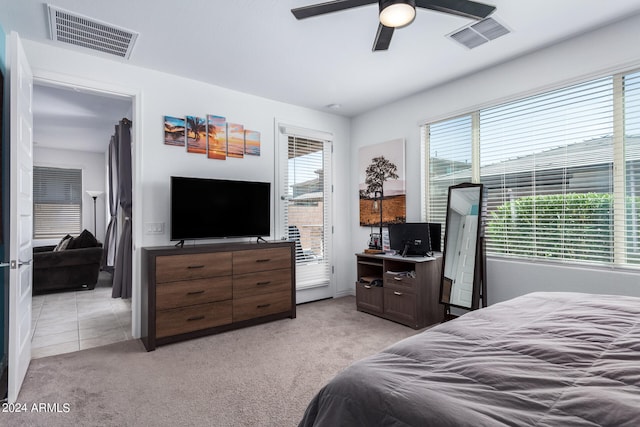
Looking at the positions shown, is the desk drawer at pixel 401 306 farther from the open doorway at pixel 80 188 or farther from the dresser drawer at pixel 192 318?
the open doorway at pixel 80 188

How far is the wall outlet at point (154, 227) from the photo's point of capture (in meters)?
3.31

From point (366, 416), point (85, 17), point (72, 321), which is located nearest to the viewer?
point (366, 416)

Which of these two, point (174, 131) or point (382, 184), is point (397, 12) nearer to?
point (174, 131)

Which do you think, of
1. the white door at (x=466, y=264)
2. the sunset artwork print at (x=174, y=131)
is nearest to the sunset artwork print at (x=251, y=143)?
the sunset artwork print at (x=174, y=131)

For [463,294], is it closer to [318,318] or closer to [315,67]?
[318,318]

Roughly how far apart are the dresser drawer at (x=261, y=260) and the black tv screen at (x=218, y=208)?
0.90 ft

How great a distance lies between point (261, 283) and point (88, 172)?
20.4ft

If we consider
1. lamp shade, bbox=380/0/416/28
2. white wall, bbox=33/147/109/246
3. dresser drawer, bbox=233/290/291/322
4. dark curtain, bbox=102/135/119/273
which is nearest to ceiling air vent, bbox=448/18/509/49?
lamp shade, bbox=380/0/416/28

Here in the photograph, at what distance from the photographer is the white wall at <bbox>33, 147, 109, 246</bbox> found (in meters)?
7.08

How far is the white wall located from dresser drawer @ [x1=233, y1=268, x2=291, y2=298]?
584cm

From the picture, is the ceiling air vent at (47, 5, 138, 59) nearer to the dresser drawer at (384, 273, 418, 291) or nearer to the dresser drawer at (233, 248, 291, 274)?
the dresser drawer at (233, 248, 291, 274)

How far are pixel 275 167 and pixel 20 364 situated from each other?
294 cm

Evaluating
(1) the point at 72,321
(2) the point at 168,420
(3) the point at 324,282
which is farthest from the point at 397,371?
(1) the point at 72,321

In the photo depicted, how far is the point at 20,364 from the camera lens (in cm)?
221
